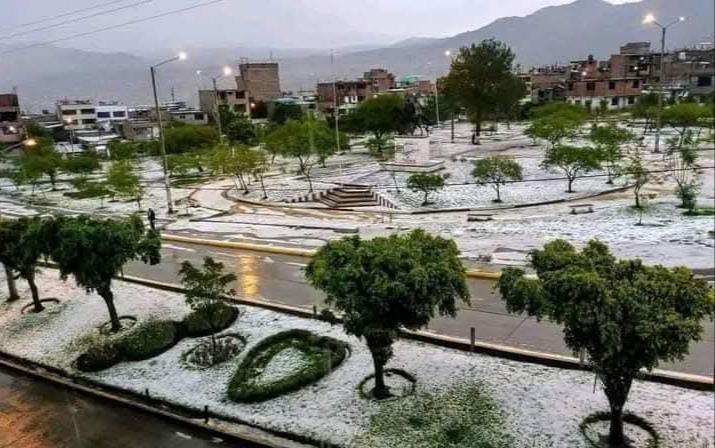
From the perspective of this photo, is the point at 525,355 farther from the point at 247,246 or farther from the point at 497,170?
the point at 497,170

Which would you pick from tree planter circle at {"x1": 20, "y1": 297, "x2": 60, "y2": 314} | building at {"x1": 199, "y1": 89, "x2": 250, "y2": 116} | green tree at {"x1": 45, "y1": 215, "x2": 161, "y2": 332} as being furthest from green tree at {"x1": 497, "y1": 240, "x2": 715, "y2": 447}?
building at {"x1": 199, "y1": 89, "x2": 250, "y2": 116}

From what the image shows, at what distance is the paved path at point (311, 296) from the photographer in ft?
29.6

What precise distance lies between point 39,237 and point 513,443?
9554 mm

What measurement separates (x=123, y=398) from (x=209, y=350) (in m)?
1.61

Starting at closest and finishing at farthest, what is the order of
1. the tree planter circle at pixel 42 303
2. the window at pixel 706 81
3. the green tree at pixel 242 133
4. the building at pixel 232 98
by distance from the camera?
the window at pixel 706 81 < the tree planter circle at pixel 42 303 < the green tree at pixel 242 133 < the building at pixel 232 98

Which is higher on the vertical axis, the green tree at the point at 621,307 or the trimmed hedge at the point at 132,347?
the green tree at the point at 621,307

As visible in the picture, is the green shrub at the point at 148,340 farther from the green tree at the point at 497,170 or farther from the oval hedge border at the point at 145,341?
the green tree at the point at 497,170

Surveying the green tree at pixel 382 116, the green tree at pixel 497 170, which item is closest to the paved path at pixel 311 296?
the green tree at pixel 497 170

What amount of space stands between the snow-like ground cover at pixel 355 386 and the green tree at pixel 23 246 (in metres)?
1.47

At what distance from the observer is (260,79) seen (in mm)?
86688

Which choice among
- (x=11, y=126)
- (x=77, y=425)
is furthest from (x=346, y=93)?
(x=77, y=425)

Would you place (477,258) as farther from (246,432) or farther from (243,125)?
(243,125)

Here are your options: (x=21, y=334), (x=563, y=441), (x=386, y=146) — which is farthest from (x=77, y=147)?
(x=563, y=441)

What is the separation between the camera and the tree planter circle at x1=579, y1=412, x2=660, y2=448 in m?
6.34
